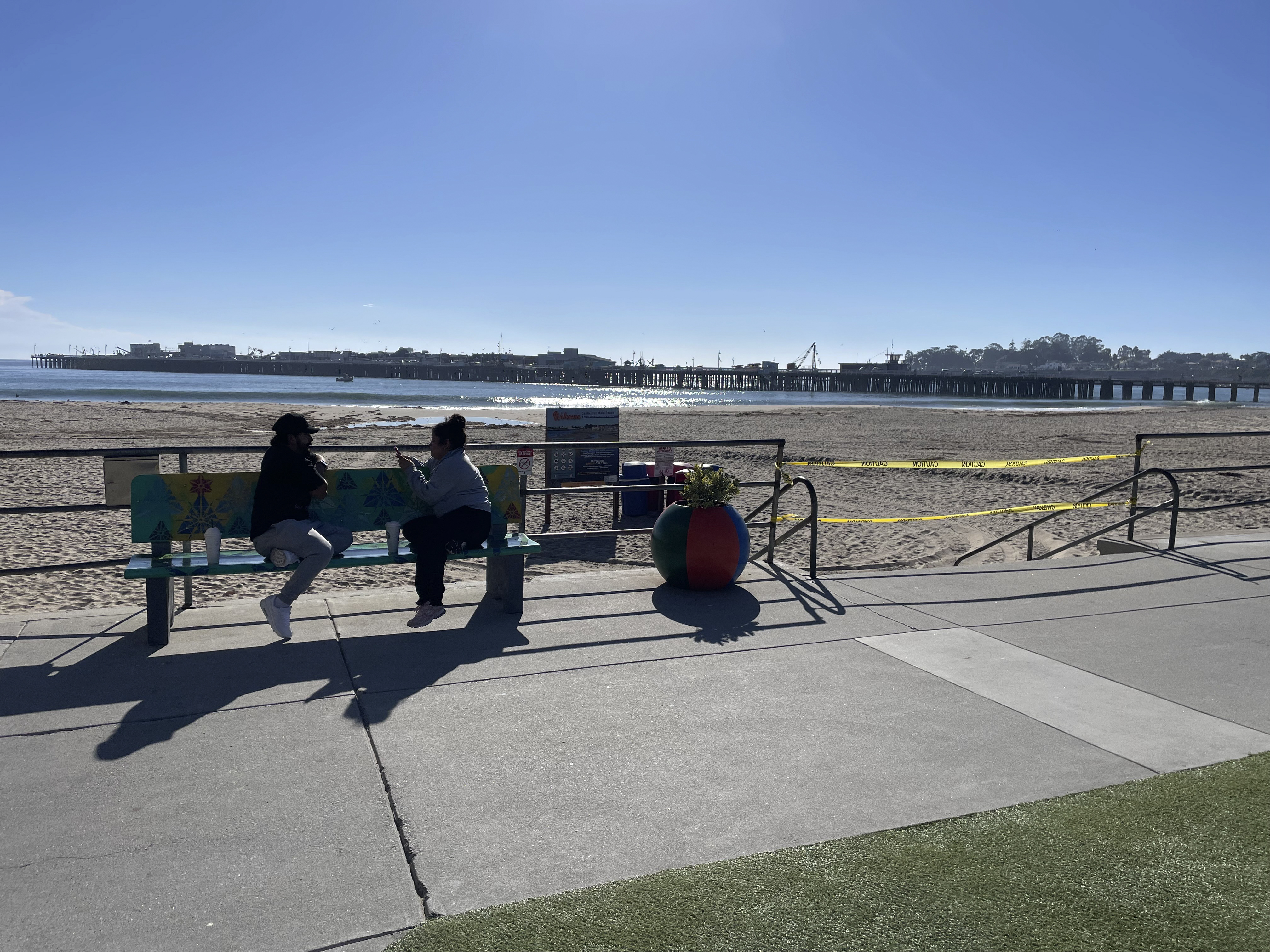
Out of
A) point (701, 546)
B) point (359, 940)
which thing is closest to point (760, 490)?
point (701, 546)

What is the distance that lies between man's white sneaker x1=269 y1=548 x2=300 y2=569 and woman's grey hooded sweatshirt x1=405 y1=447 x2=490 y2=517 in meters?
0.90

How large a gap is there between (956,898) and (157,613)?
4.77 m

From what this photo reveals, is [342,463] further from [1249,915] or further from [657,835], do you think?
[1249,915]

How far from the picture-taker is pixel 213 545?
5.66 m

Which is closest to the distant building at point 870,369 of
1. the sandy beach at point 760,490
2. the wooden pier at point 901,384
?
the wooden pier at point 901,384

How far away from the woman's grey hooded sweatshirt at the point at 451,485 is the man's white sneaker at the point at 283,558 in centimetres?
90

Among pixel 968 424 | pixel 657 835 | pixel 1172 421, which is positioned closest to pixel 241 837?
pixel 657 835

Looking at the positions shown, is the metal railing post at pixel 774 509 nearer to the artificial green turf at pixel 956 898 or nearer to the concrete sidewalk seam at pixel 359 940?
the artificial green turf at pixel 956 898

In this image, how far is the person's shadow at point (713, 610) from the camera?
6.05 metres

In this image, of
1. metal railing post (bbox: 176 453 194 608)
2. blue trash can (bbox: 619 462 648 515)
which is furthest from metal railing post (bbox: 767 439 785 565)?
metal railing post (bbox: 176 453 194 608)

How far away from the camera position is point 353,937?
2727 millimetres

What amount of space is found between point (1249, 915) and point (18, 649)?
6133 millimetres

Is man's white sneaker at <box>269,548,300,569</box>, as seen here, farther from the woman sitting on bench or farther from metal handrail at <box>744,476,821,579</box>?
metal handrail at <box>744,476,821,579</box>

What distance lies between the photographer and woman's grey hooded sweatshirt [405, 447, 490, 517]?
6238 millimetres
